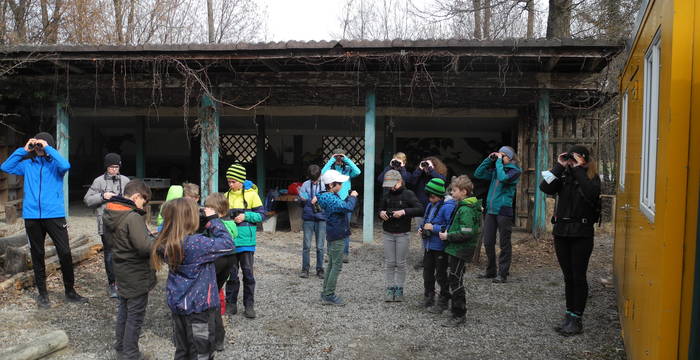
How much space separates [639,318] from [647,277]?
15.7 inches

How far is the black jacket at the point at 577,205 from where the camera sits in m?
4.03

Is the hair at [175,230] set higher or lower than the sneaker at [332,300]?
higher

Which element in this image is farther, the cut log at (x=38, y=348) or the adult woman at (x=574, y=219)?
the adult woman at (x=574, y=219)

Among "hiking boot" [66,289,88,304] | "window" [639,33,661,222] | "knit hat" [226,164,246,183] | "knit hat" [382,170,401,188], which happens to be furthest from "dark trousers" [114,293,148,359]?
"window" [639,33,661,222]

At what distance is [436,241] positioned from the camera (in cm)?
473

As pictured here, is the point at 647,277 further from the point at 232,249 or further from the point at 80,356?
the point at 80,356

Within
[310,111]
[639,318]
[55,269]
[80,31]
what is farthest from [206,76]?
[80,31]

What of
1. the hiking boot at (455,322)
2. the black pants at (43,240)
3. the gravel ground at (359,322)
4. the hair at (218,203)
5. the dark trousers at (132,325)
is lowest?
the gravel ground at (359,322)

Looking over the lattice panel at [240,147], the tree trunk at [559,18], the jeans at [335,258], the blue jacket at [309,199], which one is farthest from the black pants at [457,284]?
the lattice panel at [240,147]

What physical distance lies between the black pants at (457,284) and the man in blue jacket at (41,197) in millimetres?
3530

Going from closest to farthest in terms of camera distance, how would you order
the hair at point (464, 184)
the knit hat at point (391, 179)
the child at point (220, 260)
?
the child at point (220, 260) < the hair at point (464, 184) < the knit hat at point (391, 179)

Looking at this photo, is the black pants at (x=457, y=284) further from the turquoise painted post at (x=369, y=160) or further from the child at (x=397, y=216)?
the turquoise painted post at (x=369, y=160)

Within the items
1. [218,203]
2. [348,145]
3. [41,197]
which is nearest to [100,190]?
[41,197]

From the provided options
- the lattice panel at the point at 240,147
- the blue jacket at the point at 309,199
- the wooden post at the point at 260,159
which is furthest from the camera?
the lattice panel at the point at 240,147
